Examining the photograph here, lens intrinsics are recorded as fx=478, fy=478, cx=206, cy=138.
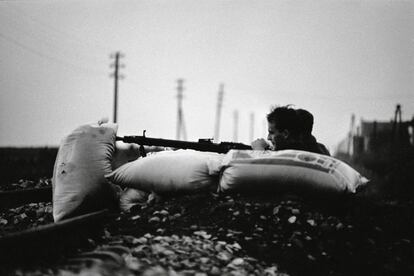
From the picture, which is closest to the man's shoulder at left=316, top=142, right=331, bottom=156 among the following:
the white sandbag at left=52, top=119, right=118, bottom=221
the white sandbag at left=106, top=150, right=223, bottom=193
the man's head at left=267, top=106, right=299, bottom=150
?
the man's head at left=267, top=106, right=299, bottom=150

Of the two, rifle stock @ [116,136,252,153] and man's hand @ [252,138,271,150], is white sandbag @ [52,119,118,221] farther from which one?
man's hand @ [252,138,271,150]

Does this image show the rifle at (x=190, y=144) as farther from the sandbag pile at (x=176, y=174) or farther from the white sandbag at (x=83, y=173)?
the white sandbag at (x=83, y=173)

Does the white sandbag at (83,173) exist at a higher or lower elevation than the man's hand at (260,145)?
lower

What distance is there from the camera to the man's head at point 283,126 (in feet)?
15.3

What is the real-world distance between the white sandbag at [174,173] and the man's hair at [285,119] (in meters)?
0.69

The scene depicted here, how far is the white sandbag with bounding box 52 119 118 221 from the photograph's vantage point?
4.74 meters

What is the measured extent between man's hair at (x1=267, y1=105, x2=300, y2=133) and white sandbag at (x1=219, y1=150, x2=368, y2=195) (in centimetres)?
51

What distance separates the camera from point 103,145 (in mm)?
5020

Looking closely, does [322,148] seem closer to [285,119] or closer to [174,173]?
[285,119]

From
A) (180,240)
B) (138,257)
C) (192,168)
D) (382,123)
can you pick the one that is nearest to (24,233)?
(138,257)

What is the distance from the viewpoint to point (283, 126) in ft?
15.5

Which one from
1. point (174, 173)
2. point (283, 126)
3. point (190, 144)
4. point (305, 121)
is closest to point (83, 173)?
point (174, 173)

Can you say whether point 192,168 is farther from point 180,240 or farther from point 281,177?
point 180,240

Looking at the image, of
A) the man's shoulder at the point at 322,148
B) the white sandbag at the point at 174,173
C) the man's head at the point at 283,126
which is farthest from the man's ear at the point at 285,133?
the white sandbag at the point at 174,173
